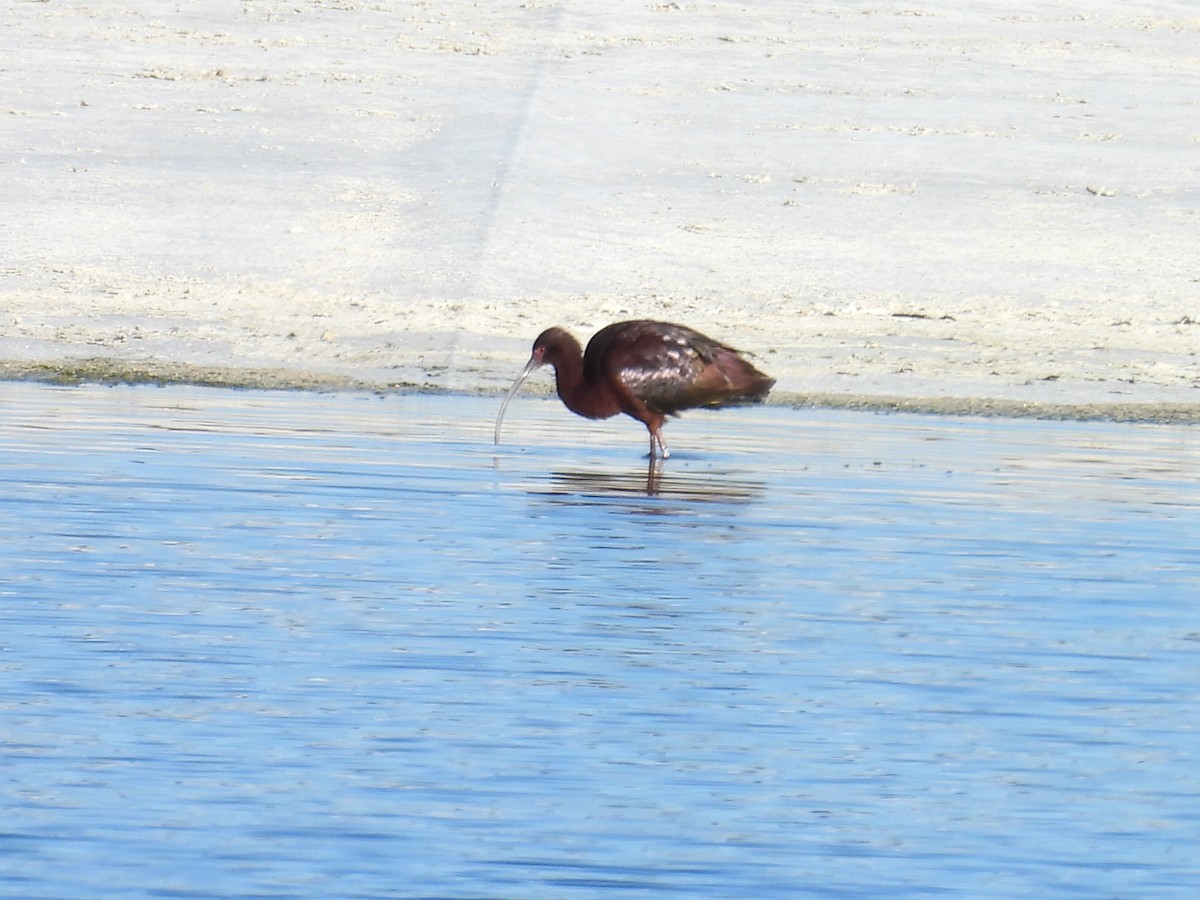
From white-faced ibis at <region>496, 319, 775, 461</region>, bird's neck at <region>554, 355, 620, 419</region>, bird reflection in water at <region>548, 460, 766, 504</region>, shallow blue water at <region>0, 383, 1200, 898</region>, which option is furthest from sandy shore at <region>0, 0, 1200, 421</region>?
shallow blue water at <region>0, 383, 1200, 898</region>

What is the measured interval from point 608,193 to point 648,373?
761 cm

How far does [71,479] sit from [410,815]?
249 inches

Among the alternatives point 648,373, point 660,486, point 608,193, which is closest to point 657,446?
point 648,373

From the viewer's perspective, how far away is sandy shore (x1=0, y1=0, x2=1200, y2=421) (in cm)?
1791

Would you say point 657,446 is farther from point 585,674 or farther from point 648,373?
point 585,674

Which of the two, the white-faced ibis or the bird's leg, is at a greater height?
the white-faced ibis

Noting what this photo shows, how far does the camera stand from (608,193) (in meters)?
21.5

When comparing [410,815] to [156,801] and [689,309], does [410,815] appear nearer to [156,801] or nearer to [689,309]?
[156,801]

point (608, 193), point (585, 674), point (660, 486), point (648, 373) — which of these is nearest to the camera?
point (585, 674)

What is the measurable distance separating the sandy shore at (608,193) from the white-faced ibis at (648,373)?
7.66 ft

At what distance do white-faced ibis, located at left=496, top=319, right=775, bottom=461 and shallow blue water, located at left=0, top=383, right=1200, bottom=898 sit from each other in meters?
0.58

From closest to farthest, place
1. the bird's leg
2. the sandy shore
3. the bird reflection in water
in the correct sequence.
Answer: the bird reflection in water, the bird's leg, the sandy shore

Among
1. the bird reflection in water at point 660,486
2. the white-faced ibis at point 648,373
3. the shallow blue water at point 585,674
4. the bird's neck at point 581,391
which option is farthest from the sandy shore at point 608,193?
the shallow blue water at point 585,674

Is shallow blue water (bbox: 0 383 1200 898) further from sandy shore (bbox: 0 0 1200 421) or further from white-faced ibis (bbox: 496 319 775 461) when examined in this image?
sandy shore (bbox: 0 0 1200 421)
